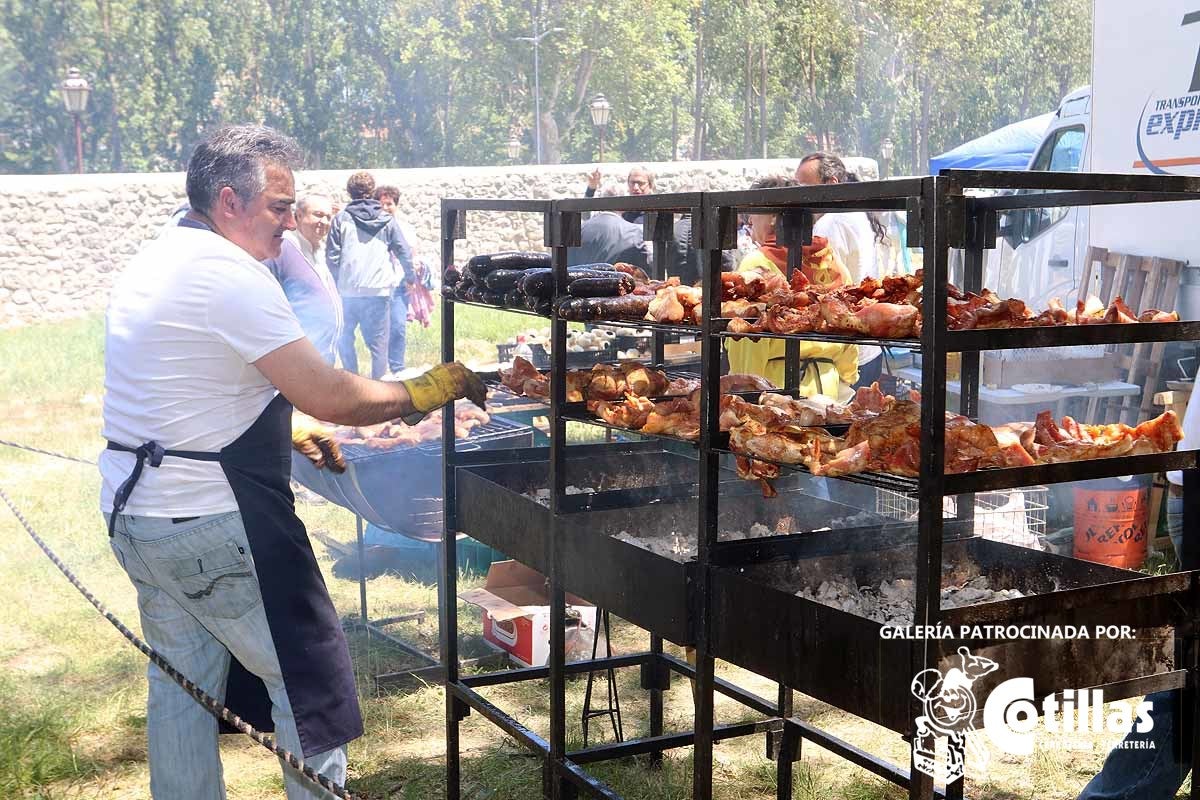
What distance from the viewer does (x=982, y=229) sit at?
352 cm

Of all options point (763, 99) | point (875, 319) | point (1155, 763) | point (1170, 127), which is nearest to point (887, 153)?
point (763, 99)

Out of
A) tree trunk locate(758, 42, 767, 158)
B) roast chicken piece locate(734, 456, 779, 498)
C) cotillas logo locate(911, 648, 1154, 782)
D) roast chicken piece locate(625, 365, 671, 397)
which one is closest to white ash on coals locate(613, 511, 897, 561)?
roast chicken piece locate(734, 456, 779, 498)

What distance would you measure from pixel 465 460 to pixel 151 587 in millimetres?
1403

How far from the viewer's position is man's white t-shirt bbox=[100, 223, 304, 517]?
3.11 meters

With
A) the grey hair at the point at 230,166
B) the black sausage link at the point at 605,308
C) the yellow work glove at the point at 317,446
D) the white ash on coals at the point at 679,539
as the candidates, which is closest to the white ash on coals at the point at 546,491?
the white ash on coals at the point at 679,539

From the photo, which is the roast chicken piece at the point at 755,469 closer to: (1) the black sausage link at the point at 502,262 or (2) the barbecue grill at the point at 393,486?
(1) the black sausage link at the point at 502,262

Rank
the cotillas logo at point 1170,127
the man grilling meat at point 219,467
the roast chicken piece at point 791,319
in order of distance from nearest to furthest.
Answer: the roast chicken piece at point 791,319
the man grilling meat at point 219,467
the cotillas logo at point 1170,127

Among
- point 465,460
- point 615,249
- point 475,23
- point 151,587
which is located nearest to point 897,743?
point 465,460

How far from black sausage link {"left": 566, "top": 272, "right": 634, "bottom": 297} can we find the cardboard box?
200cm

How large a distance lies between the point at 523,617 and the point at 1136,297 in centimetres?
486

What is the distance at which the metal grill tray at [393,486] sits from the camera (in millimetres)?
5039

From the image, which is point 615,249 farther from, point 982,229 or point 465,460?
point 982,229

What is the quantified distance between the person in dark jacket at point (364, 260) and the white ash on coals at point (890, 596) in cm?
827

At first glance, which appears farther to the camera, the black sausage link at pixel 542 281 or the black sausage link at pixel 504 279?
the black sausage link at pixel 504 279
